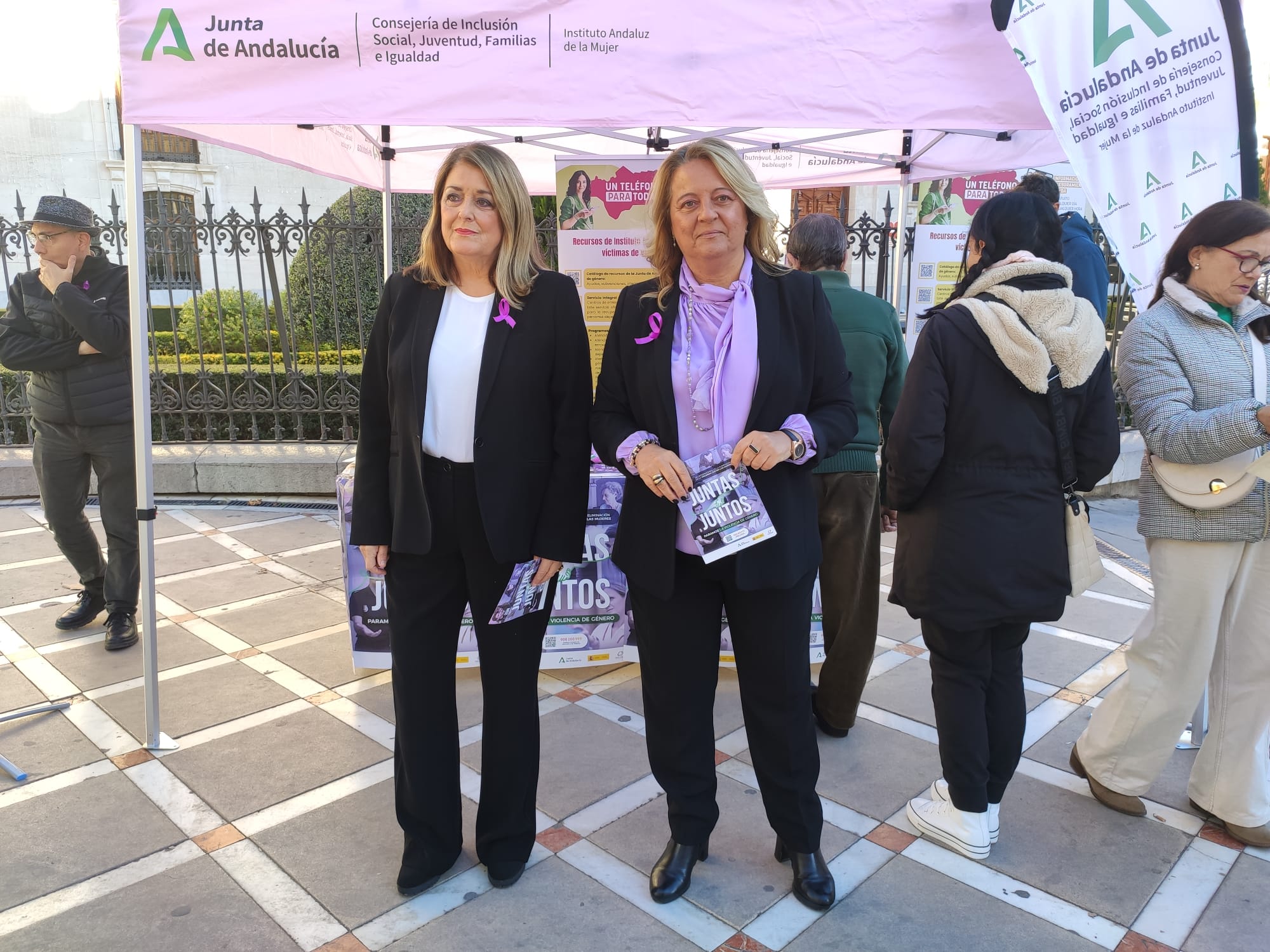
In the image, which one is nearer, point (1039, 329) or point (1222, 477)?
point (1039, 329)

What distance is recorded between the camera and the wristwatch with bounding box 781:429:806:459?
6.98 feet

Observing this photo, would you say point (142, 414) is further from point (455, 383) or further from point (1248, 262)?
point (1248, 262)

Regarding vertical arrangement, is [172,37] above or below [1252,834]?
above

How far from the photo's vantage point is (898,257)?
16.6 feet

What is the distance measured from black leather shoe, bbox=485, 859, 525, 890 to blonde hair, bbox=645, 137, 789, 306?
5.26ft

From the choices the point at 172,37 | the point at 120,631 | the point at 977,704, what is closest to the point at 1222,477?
the point at 977,704

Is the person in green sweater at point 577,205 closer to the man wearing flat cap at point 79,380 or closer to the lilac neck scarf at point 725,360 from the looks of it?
the lilac neck scarf at point 725,360

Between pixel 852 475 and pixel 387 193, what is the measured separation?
3259mm

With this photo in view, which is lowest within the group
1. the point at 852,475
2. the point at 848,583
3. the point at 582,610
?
the point at 582,610

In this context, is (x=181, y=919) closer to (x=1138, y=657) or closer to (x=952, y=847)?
(x=952, y=847)

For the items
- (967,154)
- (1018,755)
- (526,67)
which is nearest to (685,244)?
(526,67)

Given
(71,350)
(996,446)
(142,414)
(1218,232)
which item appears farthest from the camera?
(71,350)

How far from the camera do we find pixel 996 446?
237cm

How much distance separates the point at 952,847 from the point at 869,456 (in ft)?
4.25
